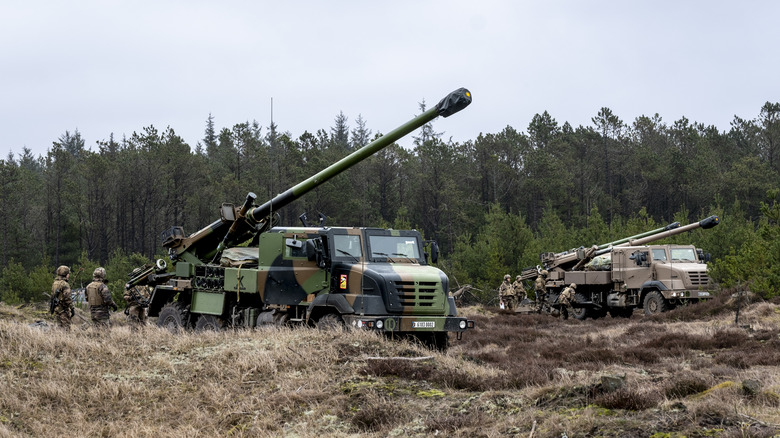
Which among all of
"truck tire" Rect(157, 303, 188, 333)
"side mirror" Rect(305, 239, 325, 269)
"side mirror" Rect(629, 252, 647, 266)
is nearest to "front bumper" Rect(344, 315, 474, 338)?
"side mirror" Rect(305, 239, 325, 269)

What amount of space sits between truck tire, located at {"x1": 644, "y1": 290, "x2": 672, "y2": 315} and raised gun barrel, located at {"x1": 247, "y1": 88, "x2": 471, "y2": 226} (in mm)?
13745

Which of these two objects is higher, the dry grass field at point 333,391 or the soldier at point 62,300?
the soldier at point 62,300

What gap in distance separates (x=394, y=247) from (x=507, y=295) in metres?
16.3

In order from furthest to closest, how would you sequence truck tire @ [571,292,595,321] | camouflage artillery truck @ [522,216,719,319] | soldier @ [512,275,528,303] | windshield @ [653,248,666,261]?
soldier @ [512,275,528,303]
truck tire @ [571,292,595,321]
windshield @ [653,248,666,261]
camouflage artillery truck @ [522,216,719,319]

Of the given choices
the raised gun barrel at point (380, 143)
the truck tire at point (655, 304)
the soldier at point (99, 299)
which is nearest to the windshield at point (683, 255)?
the truck tire at point (655, 304)

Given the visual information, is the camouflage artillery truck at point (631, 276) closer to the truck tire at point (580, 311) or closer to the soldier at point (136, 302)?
the truck tire at point (580, 311)

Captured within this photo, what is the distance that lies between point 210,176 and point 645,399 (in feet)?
171

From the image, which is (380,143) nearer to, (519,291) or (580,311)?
(580,311)

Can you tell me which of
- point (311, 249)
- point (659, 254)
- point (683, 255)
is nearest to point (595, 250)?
point (659, 254)

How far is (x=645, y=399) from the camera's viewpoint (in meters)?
7.17

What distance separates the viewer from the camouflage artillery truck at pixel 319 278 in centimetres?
1262

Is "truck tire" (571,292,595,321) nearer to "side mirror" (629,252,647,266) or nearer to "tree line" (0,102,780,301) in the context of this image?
"side mirror" (629,252,647,266)

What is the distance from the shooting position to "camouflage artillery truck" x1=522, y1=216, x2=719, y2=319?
24.3 m

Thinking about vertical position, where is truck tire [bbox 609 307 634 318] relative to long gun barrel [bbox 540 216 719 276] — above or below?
below
